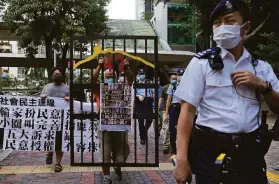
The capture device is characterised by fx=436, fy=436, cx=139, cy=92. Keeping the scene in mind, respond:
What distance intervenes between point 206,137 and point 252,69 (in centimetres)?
50

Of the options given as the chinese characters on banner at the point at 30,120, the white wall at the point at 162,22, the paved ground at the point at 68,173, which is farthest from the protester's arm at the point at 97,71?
the white wall at the point at 162,22

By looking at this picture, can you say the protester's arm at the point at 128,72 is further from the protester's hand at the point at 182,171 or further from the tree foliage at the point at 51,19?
the tree foliage at the point at 51,19

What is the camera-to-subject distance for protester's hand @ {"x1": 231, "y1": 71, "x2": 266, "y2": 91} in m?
2.35

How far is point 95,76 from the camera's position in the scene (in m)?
5.46

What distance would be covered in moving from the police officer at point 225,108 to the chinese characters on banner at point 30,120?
431cm

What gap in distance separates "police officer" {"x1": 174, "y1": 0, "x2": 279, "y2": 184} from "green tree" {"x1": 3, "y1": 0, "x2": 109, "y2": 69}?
20.7 m

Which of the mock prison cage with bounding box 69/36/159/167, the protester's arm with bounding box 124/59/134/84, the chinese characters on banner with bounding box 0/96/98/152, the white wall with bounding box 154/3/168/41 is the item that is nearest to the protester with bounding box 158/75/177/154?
the chinese characters on banner with bounding box 0/96/98/152

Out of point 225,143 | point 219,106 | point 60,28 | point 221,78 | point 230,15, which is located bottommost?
point 225,143

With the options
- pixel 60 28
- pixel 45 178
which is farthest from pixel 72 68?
pixel 60 28

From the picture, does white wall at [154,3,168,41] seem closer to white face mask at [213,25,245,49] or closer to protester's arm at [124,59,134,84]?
A: protester's arm at [124,59,134,84]

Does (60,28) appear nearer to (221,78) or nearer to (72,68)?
(72,68)

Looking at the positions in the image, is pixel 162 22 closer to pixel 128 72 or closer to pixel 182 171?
pixel 128 72

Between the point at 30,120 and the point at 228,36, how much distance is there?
4.63 m

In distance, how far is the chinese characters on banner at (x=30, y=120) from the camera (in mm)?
6477
